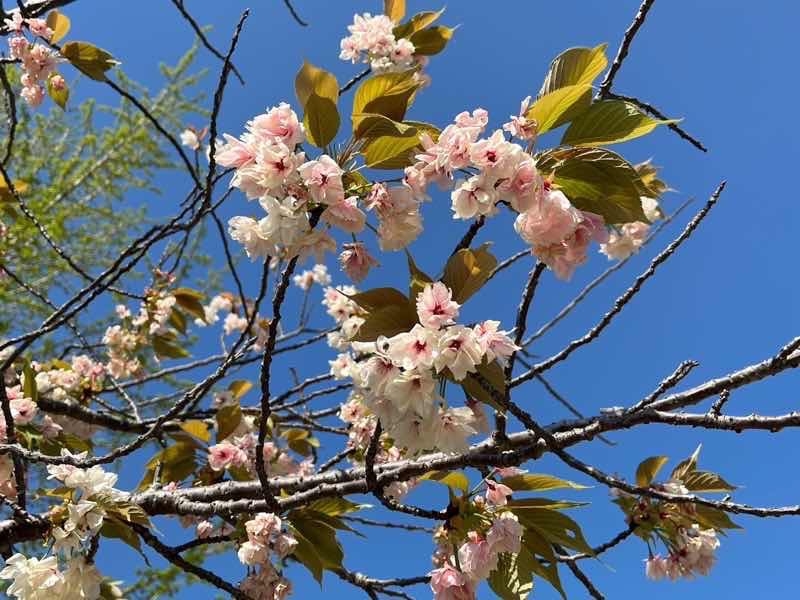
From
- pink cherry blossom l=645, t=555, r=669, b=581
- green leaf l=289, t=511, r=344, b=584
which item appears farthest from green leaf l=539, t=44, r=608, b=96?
pink cherry blossom l=645, t=555, r=669, b=581

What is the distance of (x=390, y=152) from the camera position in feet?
3.34

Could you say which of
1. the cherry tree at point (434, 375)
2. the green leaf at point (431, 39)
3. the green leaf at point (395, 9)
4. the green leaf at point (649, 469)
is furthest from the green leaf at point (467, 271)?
the green leaf at point (395, 9)

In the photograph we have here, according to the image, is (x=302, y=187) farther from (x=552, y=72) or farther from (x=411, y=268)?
(x=552, y=72)

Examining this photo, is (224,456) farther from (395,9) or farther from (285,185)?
(395,9)

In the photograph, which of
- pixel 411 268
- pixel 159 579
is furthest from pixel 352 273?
pixel 159 579

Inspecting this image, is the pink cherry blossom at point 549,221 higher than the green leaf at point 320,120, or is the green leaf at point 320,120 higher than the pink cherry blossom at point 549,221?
the green leaf at point 320,120

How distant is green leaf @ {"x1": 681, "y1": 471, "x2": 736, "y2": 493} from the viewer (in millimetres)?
1528

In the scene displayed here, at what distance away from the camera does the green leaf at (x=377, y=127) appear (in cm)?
100

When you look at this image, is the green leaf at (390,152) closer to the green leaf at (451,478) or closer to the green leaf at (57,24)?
the green leaf at (451,478)

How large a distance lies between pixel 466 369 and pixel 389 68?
6.27ft

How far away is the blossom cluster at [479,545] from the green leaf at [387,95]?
76 centimetres

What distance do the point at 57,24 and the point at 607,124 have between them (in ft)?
7.55

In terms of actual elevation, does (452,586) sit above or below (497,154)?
below

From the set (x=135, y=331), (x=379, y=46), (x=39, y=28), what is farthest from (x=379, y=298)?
(x=135, y=331)
